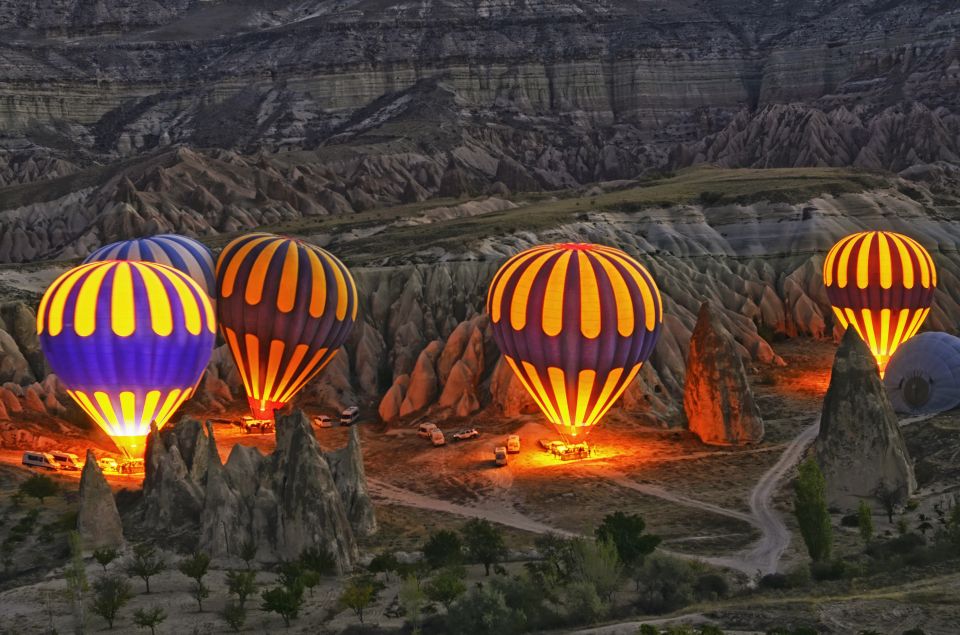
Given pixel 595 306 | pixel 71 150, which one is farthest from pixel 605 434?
pixel 71 150

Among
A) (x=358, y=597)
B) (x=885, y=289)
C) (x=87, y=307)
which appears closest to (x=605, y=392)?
(x=87, y=307)

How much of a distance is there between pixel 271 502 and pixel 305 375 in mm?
16179

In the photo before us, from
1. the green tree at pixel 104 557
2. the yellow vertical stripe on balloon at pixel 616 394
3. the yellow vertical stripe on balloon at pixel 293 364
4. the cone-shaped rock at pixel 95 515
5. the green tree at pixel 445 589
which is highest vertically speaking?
the yellow vertical stripe on balloon at pixel 293 364

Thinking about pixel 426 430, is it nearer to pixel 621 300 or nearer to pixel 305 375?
pixel 305 375

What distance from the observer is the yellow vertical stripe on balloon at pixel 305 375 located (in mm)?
46375

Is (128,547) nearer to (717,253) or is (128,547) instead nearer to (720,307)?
(720,307)

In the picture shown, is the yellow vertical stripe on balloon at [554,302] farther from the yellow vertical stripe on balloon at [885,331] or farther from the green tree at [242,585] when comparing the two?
the yellow vertical stripe on balloon at [885,331]

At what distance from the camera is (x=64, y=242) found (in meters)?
107

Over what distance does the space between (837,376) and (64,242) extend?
278ft

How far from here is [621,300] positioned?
41.8m

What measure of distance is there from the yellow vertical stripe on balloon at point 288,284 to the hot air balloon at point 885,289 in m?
23.9

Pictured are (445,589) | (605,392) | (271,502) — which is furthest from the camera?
(605,392)

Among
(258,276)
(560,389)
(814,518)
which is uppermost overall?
(258,276)

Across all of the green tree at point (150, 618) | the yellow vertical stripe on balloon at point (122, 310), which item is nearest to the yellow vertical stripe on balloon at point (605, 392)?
the yellow vertical stripe on balloon at point (122, 310)
